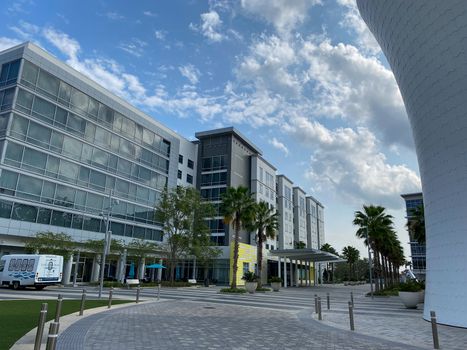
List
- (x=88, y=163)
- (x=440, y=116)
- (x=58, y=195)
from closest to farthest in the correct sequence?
(x=440, y=116) < (x=58, y=195) < (x=88, y=163)

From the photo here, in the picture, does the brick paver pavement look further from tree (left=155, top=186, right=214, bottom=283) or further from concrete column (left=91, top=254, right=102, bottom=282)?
concrete column (left=91, top=254, right=102, bottom=282)

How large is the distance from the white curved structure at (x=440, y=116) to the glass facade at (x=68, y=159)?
73.9 ft

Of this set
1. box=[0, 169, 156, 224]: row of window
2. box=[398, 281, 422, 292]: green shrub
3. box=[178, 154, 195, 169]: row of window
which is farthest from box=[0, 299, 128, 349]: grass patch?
box=[178, 154, 195, 169]: row of window

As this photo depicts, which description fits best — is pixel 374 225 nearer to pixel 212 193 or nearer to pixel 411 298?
pixel 411 298

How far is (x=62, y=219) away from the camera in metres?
41.5

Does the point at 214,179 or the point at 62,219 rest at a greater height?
the point at 214,179

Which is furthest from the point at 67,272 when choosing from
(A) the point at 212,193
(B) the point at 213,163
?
(B) the point at 213,163

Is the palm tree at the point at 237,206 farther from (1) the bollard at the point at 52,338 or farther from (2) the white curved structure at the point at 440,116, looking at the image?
(1) the bollard at the point at 52,338

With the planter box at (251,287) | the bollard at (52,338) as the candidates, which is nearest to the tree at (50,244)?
the planter box at (251,287)

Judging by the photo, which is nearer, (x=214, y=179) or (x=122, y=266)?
(x=122, y=266)

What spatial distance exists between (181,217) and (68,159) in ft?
48.2

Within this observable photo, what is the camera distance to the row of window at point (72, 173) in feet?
122

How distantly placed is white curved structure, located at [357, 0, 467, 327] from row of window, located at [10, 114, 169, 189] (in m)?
35.1

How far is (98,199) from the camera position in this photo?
46.5 metres
